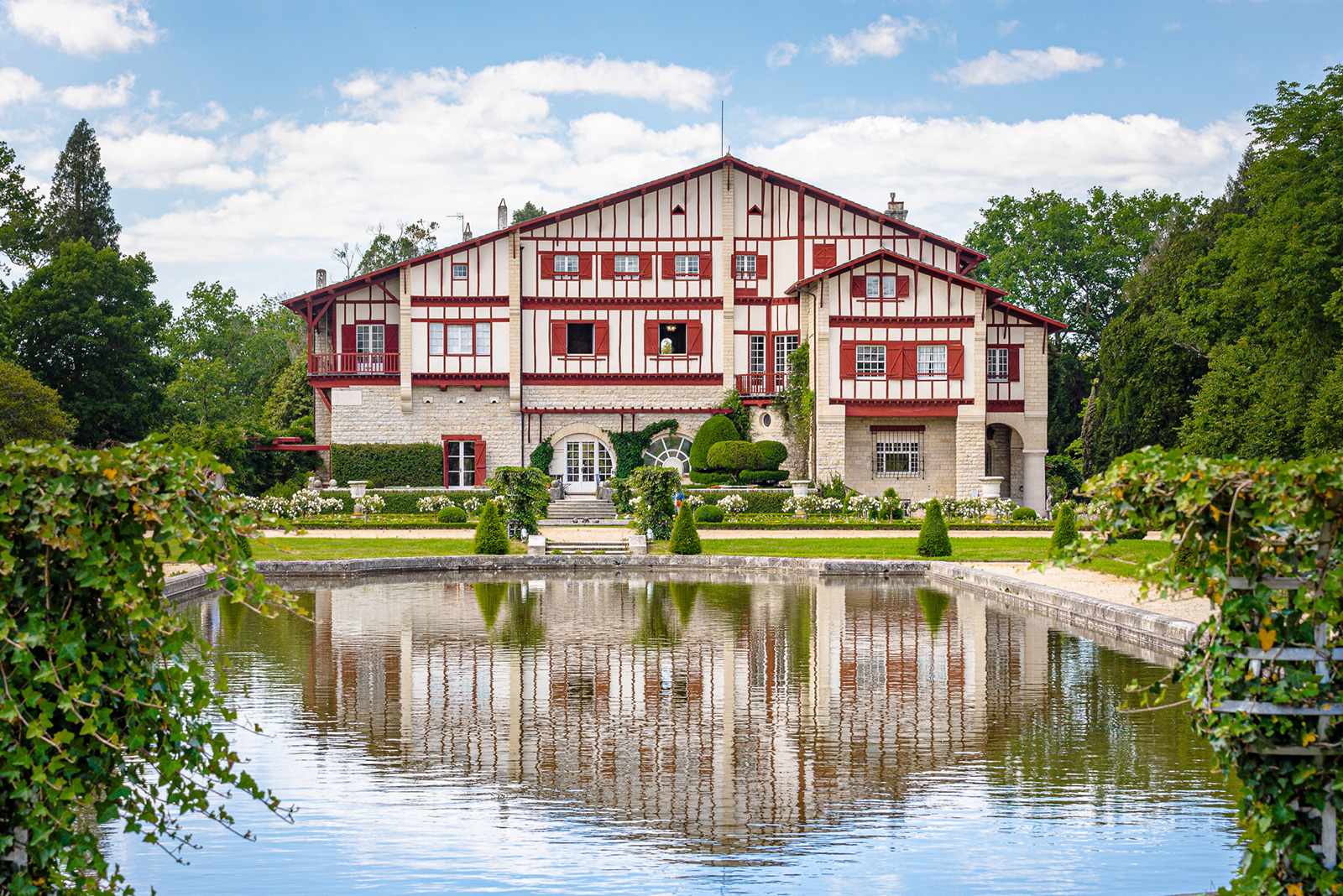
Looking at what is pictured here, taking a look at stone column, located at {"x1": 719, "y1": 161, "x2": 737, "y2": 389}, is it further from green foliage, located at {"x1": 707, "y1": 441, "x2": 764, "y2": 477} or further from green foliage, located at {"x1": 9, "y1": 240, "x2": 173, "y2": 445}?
green foliage, located at {"x1": 9, "y1": 240, "x2": 173, "y2": 445}

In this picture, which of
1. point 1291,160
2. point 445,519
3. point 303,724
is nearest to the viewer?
point 303,724

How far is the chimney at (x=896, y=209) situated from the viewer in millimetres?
41656

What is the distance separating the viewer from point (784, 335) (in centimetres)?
3828

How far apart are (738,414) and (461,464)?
Result: 867 cm

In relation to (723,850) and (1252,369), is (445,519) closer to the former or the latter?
(1252,369)

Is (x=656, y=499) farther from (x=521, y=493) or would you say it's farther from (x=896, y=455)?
(x=896, y=455)

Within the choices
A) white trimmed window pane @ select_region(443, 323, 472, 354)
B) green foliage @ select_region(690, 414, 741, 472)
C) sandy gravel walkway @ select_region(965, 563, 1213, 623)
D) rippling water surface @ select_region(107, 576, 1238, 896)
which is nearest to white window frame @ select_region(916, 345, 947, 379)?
green foliage @ select_region(690, 414, 741, 472)

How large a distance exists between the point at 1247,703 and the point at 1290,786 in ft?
1.34

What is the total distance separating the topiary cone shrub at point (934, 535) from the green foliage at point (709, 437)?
14374 mm

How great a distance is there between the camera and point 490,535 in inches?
883

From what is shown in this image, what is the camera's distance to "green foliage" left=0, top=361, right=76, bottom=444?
3014 cm

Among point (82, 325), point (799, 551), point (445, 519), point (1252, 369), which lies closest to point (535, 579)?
point (799, 551)

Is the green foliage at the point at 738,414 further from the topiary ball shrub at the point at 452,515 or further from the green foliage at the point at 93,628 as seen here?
the green foliage at the point at 93,628

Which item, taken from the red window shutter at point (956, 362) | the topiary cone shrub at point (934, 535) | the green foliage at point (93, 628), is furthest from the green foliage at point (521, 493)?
the green foliage at point (93, 628)
